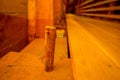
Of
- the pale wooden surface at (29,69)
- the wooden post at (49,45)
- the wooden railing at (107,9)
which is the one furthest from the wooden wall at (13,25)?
the wooden railing at (107,9)

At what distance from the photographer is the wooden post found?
1.88 m

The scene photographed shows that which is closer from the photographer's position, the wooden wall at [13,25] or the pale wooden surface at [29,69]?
the pale wooden surface at [29,69]

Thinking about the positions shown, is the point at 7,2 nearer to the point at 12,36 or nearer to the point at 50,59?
the point at 12,36

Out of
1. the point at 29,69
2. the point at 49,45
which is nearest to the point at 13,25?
the point at 29,69

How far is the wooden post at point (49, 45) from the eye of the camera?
1875 millimetres

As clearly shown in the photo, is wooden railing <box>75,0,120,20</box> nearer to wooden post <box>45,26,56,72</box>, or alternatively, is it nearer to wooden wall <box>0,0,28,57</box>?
wooden post <box>45,26,56,72</box>

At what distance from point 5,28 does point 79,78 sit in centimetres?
283

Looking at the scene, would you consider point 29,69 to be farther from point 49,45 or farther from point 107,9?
point 107,9

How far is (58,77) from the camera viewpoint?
6.17ft

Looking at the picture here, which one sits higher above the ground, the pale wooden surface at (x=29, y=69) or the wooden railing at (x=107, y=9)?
the wooden railing at (x=107, y=9)

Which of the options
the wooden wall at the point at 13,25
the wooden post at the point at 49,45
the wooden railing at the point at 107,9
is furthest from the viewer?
the wooden wall at the point at 13,25

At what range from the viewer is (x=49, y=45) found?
1.93 m

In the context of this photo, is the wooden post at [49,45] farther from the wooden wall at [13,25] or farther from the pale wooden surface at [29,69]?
the wooden wall at [13,25]

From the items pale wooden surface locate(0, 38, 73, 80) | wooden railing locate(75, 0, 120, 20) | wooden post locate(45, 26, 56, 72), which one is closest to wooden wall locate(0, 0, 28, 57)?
pale wooden surface locate(0, 38, 73, 80)
